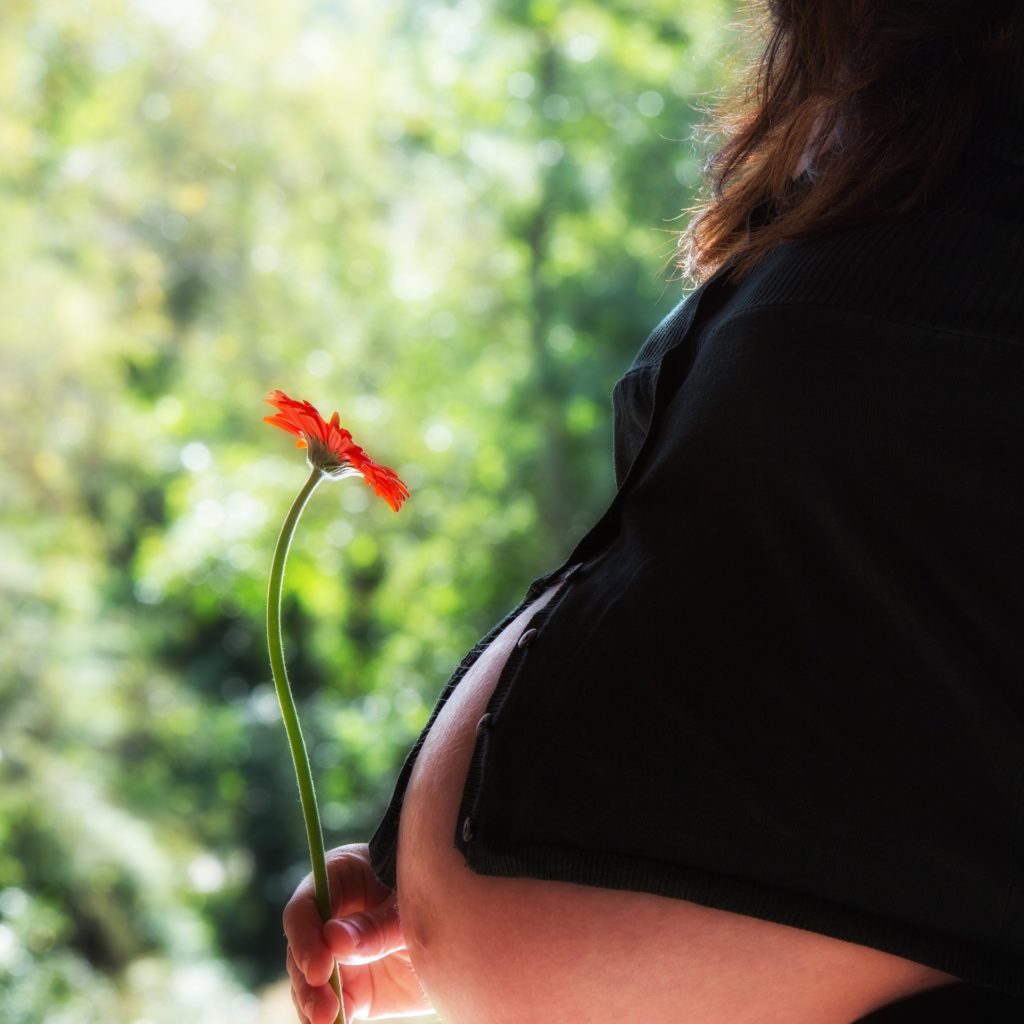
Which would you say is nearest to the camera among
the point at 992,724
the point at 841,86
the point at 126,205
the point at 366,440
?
the point at 992,724

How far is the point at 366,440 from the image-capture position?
201 inches

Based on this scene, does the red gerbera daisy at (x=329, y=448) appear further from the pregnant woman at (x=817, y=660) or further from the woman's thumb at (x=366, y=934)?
the woman's thumb at (x=366, y=934)

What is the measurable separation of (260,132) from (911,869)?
4.69m

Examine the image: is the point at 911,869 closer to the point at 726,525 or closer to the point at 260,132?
the point at 726,525

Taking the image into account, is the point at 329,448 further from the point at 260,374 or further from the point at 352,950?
the point at 260,374

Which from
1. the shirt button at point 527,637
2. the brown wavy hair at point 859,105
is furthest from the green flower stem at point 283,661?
the brown wavy hair at point 859,105

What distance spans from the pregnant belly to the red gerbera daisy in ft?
0.59

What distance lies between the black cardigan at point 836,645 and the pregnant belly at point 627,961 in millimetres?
21

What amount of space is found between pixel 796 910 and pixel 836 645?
0.42ft

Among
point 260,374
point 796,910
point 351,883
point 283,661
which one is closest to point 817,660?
point 796,910

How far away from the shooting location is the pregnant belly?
1.92 feet

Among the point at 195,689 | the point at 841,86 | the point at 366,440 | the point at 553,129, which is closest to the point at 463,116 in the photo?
the point at 553,129

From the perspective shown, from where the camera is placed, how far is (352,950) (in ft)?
2.27

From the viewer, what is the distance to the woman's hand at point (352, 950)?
0.68 m
